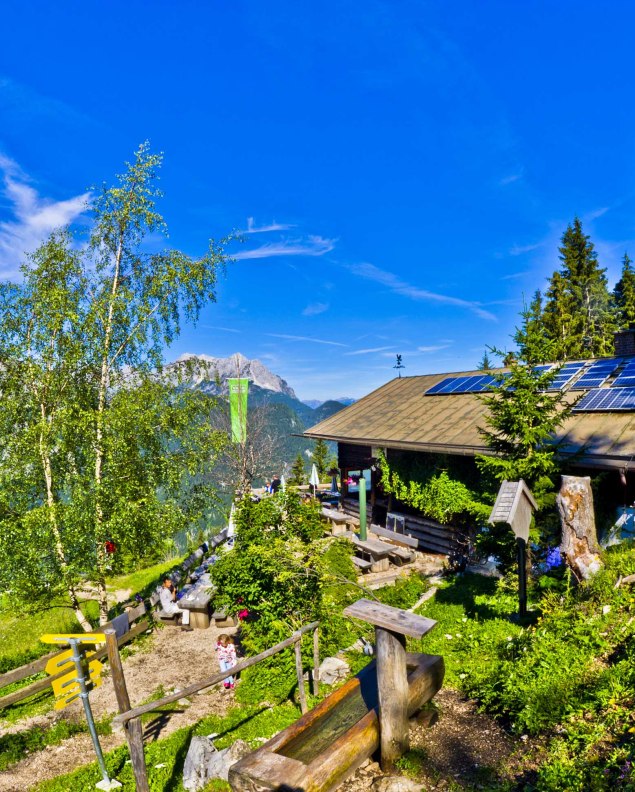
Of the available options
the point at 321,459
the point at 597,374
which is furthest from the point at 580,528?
the point at 321,459

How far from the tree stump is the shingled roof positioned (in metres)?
1.97

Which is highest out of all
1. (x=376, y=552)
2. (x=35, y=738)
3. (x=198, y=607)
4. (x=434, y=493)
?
(x=434, y=493)

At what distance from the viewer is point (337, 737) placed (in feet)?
16.6

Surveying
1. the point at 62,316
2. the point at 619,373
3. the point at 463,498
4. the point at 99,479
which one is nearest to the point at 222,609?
the point at 99,479

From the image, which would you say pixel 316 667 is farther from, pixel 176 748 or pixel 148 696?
pixel 148 696

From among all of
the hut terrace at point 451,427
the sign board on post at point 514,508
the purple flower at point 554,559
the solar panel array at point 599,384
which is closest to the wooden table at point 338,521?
the hut terrace at point 451,427

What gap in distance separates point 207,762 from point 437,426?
1224cm

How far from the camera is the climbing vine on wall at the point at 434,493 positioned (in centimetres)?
1531

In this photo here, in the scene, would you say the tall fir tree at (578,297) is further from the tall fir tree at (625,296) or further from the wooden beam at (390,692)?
the wooden beam at (390,692)

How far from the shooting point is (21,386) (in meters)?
12.8

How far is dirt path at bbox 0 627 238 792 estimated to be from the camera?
8.25 meters

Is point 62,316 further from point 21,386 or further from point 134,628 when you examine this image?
point 134,628

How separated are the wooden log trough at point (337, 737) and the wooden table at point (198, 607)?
8.65 m

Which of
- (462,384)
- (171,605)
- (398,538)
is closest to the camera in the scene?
(171,605)
